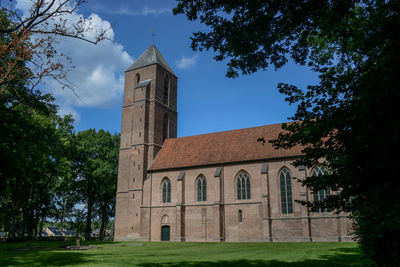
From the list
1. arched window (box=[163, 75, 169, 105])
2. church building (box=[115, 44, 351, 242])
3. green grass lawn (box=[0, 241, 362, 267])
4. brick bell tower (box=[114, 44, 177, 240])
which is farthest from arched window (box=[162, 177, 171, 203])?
green grass lawn (box=[0, 241, 362, 267])

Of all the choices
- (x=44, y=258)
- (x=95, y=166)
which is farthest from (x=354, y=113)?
(x=95, y=166)

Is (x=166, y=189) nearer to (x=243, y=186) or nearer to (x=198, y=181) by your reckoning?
(x=198, y=181)

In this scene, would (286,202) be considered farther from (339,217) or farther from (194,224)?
(194,224)

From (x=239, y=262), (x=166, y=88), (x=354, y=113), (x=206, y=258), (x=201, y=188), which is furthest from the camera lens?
(x=166, y=88)

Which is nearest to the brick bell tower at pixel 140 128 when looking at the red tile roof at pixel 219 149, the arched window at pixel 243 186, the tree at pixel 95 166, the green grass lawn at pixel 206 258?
the red tile roof at pixel 219 149

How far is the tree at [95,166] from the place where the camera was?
44.3m

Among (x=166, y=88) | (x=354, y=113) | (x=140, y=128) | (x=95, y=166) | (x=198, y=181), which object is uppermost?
(x=166, y=88)

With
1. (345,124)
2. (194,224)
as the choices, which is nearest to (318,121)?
(345,124)

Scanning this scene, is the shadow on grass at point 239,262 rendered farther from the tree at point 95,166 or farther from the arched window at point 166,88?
the arched window at point 166,88

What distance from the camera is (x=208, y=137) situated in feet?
133

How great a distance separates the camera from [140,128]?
136 ft

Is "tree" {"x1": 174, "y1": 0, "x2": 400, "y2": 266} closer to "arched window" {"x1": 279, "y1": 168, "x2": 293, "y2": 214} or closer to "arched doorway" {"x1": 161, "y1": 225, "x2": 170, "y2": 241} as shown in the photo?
"arched window" {"x1": 279, "y1": 168, "x2": 293, "y2": 214}

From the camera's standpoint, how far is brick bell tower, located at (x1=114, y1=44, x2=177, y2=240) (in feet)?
128

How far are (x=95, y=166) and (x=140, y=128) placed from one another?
9.05 m
